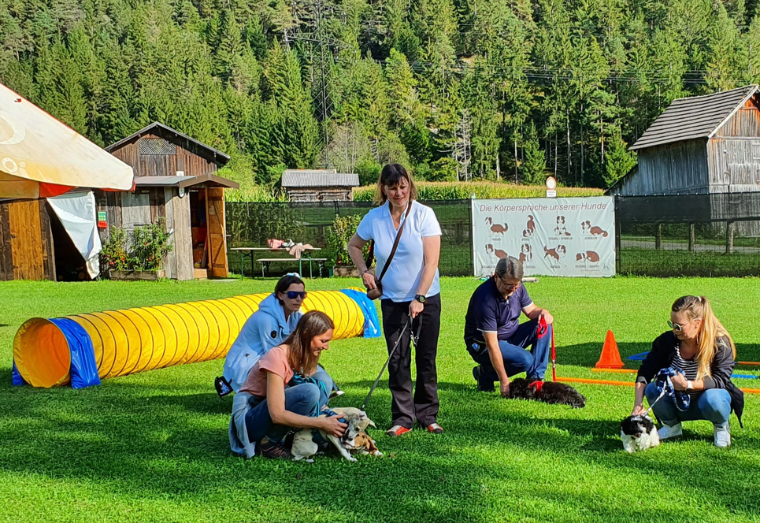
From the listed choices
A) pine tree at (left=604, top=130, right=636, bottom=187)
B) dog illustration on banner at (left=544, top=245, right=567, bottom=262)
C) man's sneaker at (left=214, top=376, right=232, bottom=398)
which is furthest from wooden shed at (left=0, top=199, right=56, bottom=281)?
pine tree at (left=604, top=130, right=636, bottom=187)

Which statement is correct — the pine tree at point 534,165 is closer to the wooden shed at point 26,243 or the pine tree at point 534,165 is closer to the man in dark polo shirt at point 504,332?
the wooden shed at point 26,243

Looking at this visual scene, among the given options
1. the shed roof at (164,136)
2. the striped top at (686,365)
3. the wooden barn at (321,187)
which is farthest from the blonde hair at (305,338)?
the wooden barn at (321,187)

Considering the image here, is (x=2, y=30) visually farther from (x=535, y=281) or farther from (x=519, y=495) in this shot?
(x=519, y=495)

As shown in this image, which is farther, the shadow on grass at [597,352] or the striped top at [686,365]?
the shadow on grass at [597,352]

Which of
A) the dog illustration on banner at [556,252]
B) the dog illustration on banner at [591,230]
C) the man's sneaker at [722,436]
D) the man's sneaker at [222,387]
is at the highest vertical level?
the dog illustration on banner at [591,230]

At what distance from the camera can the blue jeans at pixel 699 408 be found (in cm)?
515

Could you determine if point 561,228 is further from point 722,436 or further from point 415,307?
point 415,307

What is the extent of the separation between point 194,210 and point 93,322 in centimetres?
1611

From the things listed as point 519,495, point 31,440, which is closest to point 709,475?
point 519,495

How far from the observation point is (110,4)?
14400cm

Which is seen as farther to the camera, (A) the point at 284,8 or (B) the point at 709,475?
(A) the point at 284,8

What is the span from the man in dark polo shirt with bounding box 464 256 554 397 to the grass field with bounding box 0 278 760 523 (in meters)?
0.32

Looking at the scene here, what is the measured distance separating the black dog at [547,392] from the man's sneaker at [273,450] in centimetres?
246

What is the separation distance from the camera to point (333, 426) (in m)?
4.91
